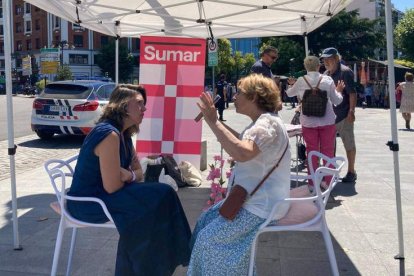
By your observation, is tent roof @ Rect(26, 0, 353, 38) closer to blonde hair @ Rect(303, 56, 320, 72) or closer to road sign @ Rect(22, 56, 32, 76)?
blonde hair @ Rect(303, 56, 320, 72)

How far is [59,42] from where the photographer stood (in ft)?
254

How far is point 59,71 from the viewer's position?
5844 cm

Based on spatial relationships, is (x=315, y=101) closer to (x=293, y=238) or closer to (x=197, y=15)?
(x=293, y=238)

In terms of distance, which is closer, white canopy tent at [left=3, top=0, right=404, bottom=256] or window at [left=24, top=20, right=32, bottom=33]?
white canopy tent at [left=3, top=0, right=404, bottom=256]

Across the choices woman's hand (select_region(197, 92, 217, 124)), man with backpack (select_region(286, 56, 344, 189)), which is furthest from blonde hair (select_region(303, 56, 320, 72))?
woman's hand (select_region(197, 92, 217, 124))

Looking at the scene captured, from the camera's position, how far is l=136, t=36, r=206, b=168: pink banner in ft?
24.3

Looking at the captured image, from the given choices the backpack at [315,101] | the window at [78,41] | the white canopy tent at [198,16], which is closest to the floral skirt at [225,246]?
the backpack at [315,101]

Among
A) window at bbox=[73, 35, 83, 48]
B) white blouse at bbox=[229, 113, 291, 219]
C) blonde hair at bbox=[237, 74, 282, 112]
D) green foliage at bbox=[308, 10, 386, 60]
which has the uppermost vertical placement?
window at bbox=[73, 35, 83, 48]

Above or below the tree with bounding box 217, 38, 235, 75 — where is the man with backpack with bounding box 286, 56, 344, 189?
below

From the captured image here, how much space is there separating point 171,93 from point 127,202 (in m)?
4.42

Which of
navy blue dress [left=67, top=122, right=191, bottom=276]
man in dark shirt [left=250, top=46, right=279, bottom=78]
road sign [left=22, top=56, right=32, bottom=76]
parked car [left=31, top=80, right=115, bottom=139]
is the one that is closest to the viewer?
navy blue dress [left=67, top=122, right=191, bottom=276]

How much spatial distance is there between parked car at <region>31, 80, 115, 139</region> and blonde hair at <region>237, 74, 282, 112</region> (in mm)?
9757

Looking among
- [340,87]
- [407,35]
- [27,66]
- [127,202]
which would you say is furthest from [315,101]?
[27,66]

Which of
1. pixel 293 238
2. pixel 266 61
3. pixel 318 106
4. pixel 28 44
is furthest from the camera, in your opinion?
pixel 28 44
